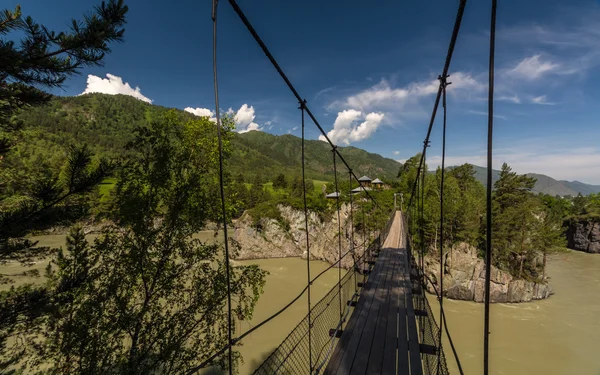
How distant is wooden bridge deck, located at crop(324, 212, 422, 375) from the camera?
272 centimetres

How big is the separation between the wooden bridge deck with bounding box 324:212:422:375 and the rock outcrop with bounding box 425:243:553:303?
11.9 metres

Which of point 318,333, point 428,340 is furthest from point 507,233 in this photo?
point 318,333

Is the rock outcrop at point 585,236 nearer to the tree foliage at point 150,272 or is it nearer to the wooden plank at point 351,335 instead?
the wooden plank at point 351,335

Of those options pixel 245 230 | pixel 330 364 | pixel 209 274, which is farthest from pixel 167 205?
pixel 245 230

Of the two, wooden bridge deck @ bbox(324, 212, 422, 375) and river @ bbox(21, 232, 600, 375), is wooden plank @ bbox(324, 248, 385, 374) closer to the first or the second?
wooden bridge deck @ bbox(324, 212, 422, 375)

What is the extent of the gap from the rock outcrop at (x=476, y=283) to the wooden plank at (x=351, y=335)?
1226cm

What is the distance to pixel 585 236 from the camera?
1107 inches

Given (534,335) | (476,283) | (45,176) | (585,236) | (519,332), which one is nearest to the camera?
(45,176)

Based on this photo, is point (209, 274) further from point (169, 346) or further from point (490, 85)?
point (490, 85)

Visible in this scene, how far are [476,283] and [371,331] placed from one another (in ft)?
47.5

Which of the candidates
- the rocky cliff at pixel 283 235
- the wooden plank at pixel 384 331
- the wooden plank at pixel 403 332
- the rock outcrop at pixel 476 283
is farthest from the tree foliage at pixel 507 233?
the wooden plank at pixel 384 331

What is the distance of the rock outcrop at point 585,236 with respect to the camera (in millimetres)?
27089

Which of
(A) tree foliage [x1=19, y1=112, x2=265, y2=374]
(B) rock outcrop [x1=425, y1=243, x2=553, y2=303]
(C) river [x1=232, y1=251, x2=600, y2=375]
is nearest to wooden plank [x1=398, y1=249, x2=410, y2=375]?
(A) tree foliage [x1=19, y1=112, x2=265, y2=374]

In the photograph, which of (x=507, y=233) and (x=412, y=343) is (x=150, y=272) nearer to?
(x=412, y=343)
